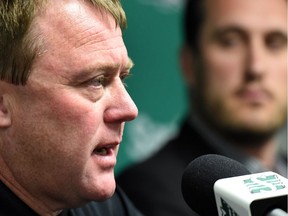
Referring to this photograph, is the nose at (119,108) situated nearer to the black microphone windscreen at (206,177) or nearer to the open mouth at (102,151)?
the open mouth at (102,151)

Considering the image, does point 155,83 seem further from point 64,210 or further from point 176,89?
point 64,210

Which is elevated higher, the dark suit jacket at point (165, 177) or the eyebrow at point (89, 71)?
the eyebrow at point (89, 71)

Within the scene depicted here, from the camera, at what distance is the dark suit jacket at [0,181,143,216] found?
204 centimetres

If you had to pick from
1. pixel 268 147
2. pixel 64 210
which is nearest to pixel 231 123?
pixel 268 147

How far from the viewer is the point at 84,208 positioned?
2287mm

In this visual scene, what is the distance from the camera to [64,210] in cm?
218

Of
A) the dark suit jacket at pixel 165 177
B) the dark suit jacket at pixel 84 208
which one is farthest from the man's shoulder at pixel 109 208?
the dark suit jacket at pixel 165 177

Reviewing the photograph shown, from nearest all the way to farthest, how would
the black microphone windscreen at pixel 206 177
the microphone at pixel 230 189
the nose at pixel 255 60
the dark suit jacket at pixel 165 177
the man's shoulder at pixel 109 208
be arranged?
the microphone at pixel 230 189, the black microphone windscreen at pixel 206 177, the man's shoulder at pixel 109 208, the dark suit jacket at pixel 165 177, the nose at pixel 255 60

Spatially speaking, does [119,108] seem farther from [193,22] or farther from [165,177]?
[193,22]

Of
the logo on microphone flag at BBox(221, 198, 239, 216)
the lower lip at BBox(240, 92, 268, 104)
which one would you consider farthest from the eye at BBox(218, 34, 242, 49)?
the logo on microphone flag at BBox(221, 198, 239, 216)

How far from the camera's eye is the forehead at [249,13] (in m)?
3.79

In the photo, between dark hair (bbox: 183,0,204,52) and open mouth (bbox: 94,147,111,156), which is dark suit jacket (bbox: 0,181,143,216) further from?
dark hair (bbox: 183,0,204,52)

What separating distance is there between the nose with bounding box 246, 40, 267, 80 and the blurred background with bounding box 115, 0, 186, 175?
50 cm

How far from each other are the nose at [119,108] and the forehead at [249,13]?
71.2 inches
